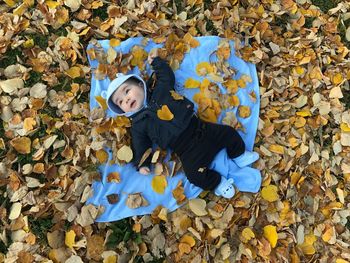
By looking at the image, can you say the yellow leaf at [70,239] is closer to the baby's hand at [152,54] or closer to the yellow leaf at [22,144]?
the yellow leaf at [22,144]

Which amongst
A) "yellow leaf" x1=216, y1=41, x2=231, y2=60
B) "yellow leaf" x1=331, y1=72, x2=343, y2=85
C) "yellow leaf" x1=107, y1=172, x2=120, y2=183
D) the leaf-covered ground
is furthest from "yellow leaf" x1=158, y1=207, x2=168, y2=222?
"yellow leaf" x1=331, y1=72, x2=343, y2=85

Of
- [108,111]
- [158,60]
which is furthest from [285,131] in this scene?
[108,111]

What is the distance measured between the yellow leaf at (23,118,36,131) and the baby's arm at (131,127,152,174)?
0.74 m

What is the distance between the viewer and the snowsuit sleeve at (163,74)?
3244 mm

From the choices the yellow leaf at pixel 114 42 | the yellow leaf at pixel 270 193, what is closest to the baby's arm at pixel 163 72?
the yellow leaf at pixel 114 42

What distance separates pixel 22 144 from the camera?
3.15 m

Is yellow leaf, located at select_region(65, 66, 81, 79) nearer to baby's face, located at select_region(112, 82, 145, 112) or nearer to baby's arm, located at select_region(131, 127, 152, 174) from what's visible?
baby's face, located at select_region(112, 82, 145, 112)

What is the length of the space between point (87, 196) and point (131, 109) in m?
0.69

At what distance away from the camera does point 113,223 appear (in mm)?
3082

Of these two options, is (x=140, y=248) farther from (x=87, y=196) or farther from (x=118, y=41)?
(x=118, y=41)

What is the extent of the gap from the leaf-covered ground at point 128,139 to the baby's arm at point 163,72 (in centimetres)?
24

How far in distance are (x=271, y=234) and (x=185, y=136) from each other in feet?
3.01

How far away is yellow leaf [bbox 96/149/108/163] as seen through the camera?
3.18 meters

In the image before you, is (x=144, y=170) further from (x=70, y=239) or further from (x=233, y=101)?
(x=233, y=101)
